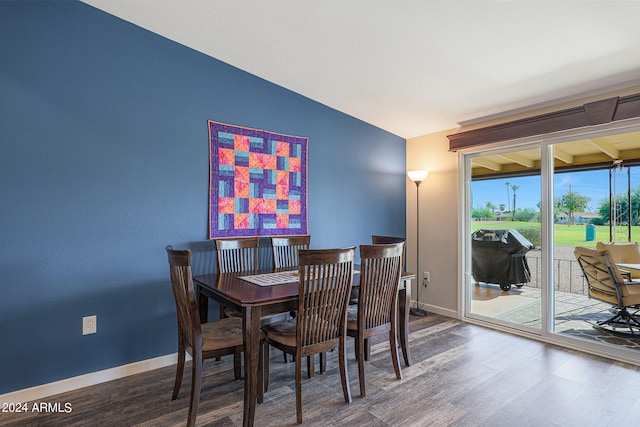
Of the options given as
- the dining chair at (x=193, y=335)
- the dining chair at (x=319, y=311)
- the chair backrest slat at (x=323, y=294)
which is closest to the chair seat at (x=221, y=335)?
the dining chair at (x=193, y=335)

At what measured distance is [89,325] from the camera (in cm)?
245

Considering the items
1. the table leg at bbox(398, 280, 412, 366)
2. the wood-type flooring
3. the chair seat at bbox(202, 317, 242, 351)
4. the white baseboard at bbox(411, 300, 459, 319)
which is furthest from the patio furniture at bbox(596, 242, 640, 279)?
the chair seat at bbox(202, 317, 242, 351)

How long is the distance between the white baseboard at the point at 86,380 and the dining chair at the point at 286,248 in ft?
3.74

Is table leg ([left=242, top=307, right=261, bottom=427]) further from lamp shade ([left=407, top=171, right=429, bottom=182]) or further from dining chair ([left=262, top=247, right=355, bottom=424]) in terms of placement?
lamp shade ([left=407, top=171, right=429, bottom=182])

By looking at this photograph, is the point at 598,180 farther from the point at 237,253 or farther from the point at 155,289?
the point at 155,289

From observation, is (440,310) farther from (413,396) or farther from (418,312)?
(413,396)

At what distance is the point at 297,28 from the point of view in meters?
2.56

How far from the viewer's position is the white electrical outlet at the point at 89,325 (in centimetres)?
243

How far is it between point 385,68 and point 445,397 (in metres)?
2.68

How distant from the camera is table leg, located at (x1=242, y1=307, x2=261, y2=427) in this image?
185 centimetres

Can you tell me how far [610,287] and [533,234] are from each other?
76cm

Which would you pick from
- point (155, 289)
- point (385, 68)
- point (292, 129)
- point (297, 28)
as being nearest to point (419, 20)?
point (385, 68)

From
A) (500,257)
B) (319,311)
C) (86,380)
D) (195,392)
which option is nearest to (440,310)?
(500,257)

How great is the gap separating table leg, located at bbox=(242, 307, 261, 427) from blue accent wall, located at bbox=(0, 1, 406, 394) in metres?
1.27
